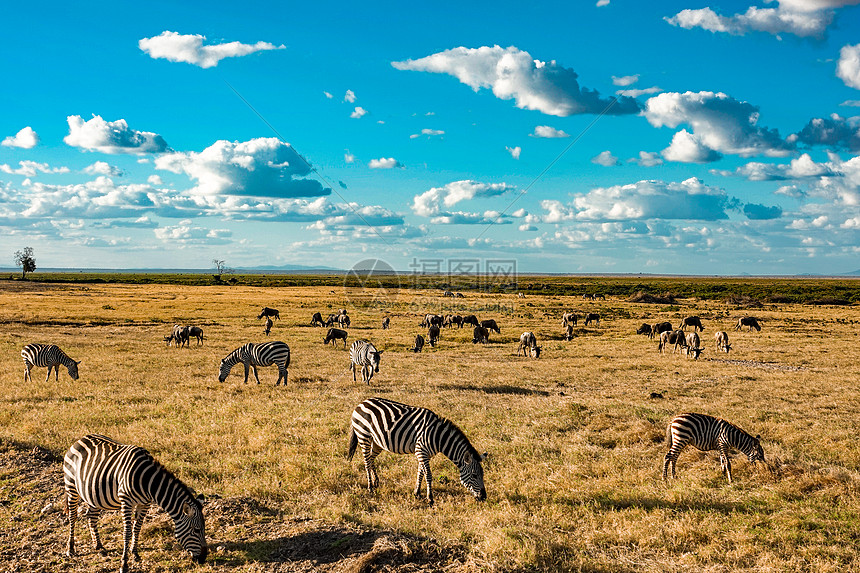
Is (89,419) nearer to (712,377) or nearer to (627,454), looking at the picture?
(627,454)

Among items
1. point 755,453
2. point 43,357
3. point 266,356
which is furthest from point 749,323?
point 43,357

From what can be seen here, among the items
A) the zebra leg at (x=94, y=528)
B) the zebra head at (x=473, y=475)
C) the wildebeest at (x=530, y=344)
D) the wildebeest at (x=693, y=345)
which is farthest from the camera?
the wildebeest at (x=530, y=344)

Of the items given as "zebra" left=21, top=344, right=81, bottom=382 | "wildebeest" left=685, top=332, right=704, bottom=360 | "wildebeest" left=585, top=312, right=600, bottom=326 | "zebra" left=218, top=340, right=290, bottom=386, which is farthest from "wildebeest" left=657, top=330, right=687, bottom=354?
"zebra" left=21, top=344, right=81, bottom=382

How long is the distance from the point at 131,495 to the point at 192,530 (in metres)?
0.95

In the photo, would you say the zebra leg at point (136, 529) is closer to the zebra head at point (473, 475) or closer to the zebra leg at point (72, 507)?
the zebra leg at point (72, 507)

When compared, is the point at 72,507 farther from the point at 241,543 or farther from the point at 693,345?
the point at 693,345

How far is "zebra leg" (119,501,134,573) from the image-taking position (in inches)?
274

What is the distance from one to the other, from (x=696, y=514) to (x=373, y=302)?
219ft

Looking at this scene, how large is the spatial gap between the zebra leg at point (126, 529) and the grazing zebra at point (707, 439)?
9148 mm

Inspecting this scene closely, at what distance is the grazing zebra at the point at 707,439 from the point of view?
34.5ft

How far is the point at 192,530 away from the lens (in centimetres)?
724

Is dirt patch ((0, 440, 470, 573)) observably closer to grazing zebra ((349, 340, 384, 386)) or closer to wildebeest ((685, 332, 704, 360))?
grazing zebra ((349, 340, 384, 386))

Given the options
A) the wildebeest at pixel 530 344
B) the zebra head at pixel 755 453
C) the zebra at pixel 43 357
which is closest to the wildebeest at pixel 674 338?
the wildebeest at pixel 530 344

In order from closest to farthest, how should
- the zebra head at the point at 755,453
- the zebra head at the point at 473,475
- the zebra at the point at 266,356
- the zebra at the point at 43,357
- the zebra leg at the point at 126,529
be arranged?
1. the zebra leg at the point at 126,529
2. the zebra head at the point at 473,475
3. the zebra head at the point at 755,453
4. the zebra at the point at 43,357
5. the zebra at the point at 266,356
